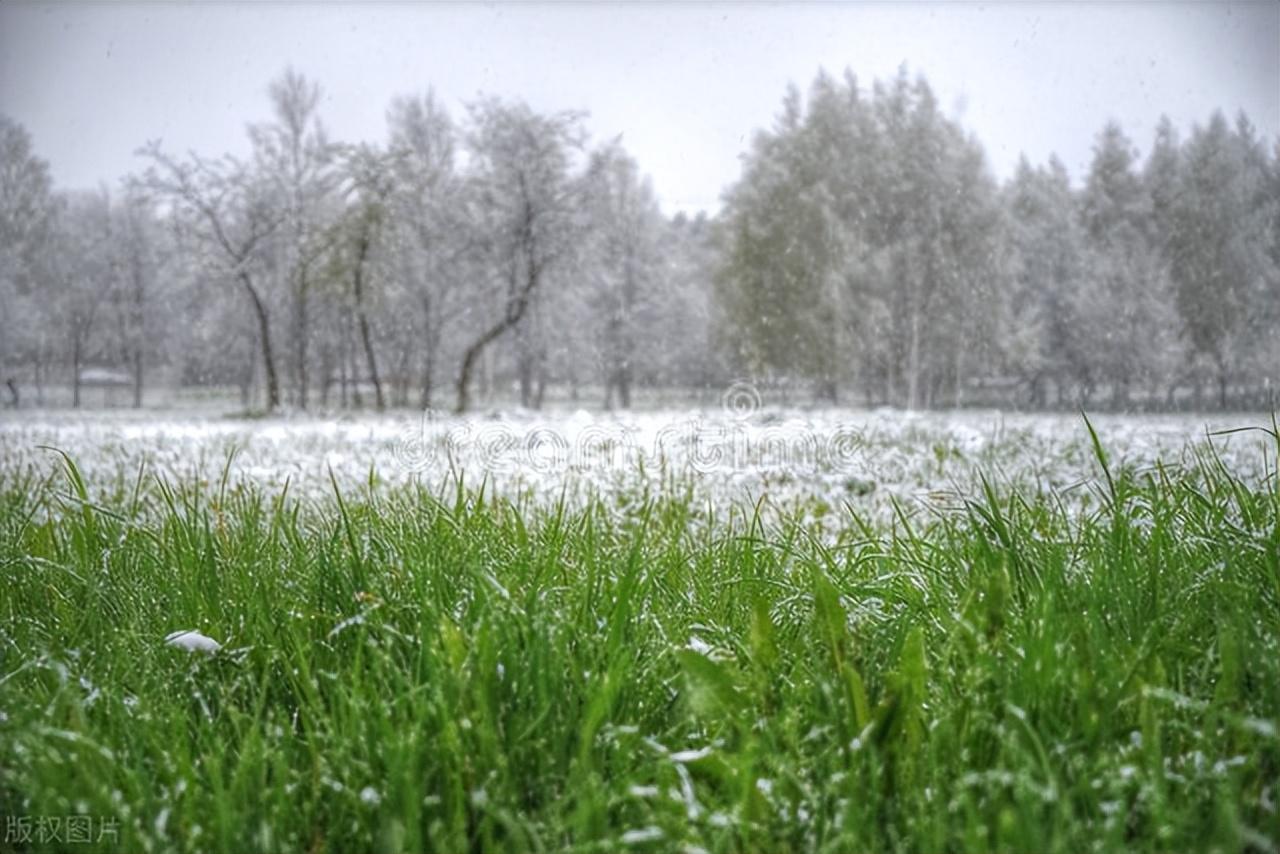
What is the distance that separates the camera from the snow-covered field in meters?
2.48

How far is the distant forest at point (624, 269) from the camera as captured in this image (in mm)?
2797

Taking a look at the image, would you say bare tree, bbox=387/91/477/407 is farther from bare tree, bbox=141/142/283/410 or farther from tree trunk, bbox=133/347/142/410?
tree trunk, bbox=133/347/142/410

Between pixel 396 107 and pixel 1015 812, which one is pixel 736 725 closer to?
pixel 1015 812

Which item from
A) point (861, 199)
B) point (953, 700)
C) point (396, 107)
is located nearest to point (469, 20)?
point (396, 107)

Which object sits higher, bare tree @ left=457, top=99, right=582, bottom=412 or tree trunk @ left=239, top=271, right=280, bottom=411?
bare tree @ left=457, top=99, right=582, bottom=412

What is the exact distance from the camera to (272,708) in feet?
3.05

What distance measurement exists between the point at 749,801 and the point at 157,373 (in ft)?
9.30

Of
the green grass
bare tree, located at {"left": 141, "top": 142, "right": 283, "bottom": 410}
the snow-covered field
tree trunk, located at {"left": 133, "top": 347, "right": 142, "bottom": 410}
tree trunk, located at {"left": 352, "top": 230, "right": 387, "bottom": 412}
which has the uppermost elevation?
bare tree, located at {"left": 141, "top": 142, "right": 283, "bottom": 410}

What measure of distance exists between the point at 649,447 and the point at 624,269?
632 millimetres

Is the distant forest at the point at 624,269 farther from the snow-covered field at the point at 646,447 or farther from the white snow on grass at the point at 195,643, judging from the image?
the white snow on grass at the point at 195,643

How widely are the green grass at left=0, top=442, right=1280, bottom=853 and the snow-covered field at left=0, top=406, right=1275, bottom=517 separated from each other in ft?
4.13

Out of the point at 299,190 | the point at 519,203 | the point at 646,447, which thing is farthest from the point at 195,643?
the point at 299,190

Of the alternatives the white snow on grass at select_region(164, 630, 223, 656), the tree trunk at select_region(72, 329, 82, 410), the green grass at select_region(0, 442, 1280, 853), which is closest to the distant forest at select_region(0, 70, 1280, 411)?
the tree trunk at select_region(72, 329, 82, 410)

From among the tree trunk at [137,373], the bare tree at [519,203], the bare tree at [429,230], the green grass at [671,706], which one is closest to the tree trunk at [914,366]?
the bare tree at [519,203]
